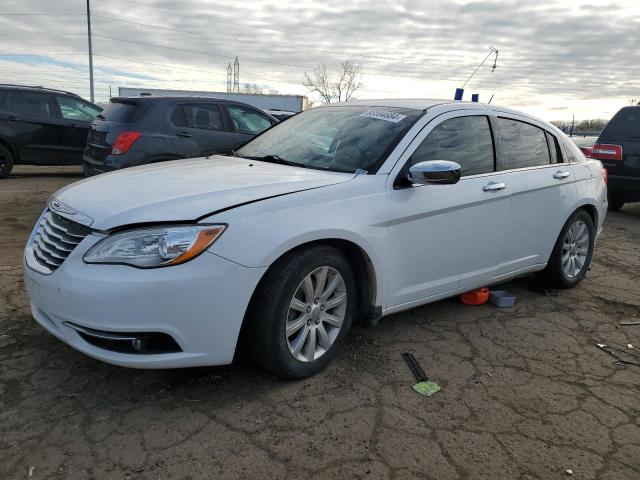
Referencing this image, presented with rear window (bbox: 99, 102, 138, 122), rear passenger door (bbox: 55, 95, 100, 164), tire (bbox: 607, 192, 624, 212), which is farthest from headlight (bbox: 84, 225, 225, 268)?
rear passenger door (bbox: 55, 95, 100, 164)

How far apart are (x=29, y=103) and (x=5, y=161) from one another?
3.81ft

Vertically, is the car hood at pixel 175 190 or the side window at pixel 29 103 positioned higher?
the side window at pixel 29 103

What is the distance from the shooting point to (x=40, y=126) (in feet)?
34.6

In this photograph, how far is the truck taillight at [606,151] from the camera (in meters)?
9.04

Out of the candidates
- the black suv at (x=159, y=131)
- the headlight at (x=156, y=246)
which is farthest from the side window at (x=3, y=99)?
the headlight at (x=156, y=246)

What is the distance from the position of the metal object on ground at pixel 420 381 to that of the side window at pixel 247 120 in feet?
17.3

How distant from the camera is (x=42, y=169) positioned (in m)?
13.4

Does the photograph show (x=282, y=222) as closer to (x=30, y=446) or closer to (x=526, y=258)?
(x=30, y=446)

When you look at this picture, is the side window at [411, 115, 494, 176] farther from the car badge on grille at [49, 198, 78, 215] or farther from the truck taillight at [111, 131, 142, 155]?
the truck taillight at [111, 131, 142, 155]

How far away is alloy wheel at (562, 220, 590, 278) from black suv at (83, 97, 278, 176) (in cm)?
392

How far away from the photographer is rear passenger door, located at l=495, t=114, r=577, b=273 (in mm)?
4273

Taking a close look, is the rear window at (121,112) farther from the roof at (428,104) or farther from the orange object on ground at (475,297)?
the orange object on ground at (475,297)

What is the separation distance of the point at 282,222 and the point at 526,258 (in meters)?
2.48

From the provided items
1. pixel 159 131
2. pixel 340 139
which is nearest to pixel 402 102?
pixel 340 139
